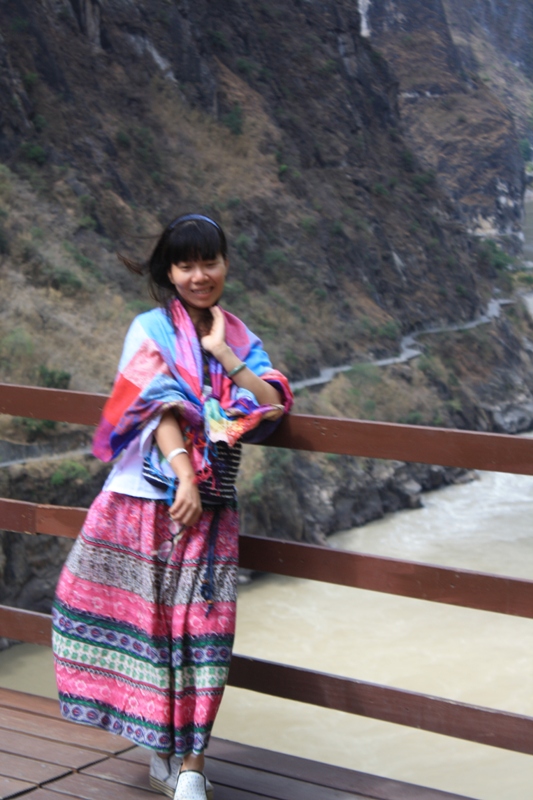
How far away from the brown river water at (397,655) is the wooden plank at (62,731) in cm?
839

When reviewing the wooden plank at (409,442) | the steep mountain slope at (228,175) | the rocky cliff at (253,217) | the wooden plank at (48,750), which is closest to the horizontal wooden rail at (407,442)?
the wooden plank at (409,442)

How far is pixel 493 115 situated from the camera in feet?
198

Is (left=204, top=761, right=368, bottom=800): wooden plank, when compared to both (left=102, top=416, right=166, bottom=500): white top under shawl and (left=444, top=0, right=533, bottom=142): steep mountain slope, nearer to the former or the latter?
(left=102, top=416, right=166, bottom=500): white top under shawl

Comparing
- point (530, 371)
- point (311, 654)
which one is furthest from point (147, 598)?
point (530, 371)

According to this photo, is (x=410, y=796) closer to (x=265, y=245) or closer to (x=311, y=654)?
(x=311, y=654)

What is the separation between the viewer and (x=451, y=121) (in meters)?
59.0

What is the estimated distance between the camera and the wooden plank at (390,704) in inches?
99.2

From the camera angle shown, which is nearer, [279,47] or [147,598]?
[147,598]

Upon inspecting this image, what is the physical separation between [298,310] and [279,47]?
14282 millimetres

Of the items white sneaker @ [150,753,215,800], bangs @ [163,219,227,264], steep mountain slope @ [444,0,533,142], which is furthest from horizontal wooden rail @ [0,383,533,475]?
steep mountain slope @ [444,0,533,142]

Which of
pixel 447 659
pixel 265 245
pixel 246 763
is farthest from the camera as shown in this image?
pixel 265 245

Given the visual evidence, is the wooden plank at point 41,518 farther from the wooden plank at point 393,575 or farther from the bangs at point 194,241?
the bangs at point 194,241

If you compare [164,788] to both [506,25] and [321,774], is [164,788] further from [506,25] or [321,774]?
[506,25]

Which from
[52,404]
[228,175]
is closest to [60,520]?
[52,404]
